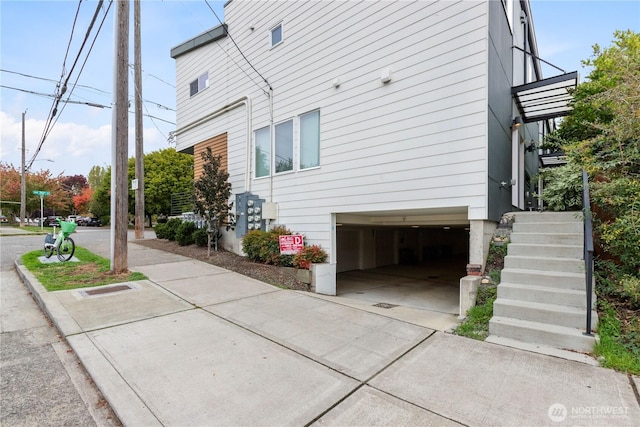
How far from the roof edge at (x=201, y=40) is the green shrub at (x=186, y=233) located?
6.13m

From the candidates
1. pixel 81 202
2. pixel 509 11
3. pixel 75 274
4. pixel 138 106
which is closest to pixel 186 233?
pixel 75 274

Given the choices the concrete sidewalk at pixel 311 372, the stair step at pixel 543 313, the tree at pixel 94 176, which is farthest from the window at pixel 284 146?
A: the tree at pixel 94 176

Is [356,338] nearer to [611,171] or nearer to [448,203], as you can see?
[448,203]

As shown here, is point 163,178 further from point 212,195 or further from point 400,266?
point 400,266

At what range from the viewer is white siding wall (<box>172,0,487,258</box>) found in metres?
5.17

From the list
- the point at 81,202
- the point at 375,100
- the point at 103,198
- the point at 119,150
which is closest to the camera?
the point at 375,100

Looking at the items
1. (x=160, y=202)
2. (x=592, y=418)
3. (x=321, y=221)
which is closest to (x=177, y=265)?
(x=321, y=221)

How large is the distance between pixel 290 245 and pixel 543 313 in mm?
4724

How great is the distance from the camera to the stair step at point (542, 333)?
10.7ft

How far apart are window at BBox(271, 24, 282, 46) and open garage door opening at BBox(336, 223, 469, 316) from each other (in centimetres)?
513

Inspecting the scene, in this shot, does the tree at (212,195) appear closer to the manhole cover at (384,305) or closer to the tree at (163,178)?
the manhole cover at (384,305)

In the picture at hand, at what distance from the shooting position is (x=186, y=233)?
10398 millimetres

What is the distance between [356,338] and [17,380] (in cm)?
326

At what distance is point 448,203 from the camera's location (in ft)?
17.4
